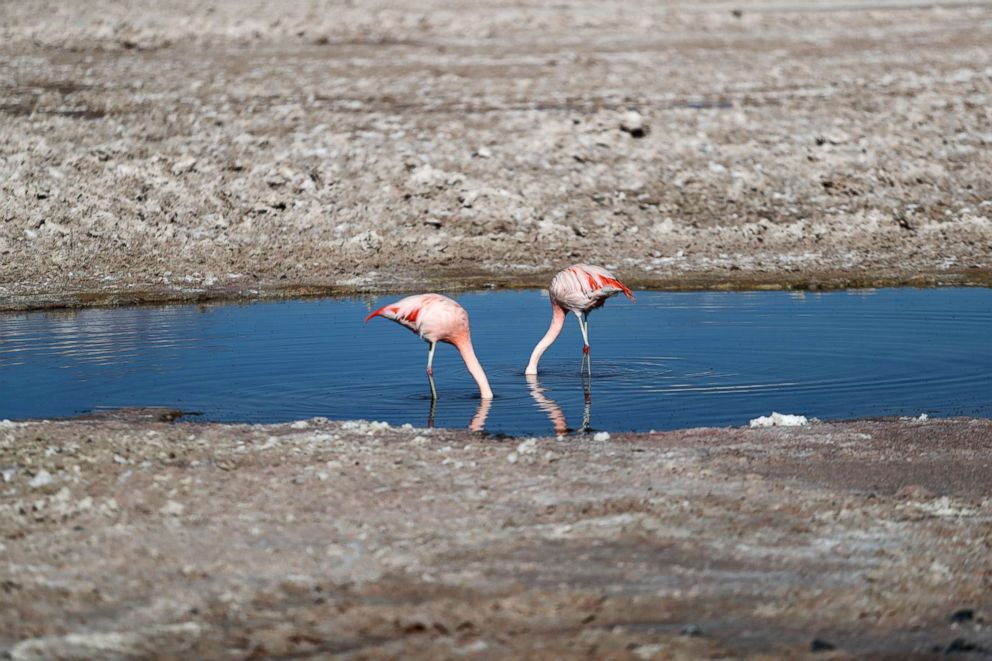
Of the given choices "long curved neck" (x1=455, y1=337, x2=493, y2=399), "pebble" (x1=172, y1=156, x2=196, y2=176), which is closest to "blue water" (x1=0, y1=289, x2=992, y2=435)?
"long curved neck" (x1=455, y1=337, x2=493, y2=399)

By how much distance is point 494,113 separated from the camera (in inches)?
1172

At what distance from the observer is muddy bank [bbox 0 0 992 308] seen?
917 inches

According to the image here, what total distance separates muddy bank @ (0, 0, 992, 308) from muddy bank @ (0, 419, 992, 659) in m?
12.1

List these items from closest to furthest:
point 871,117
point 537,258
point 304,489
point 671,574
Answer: point 671,574 < point 304,489 < point 537,258 < point 871,117

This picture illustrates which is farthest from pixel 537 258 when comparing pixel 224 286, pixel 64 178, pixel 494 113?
pixel 64 178

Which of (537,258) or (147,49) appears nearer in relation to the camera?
(537,258)

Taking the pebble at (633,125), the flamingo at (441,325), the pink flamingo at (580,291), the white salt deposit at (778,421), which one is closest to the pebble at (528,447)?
the white salt deposit at (778,421)

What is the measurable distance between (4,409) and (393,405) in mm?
Answer: 3320

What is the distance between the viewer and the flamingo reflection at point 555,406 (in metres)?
11.2

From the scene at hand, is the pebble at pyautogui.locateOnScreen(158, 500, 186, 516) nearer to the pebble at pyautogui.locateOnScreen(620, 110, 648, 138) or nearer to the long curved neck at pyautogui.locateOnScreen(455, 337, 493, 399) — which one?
the long curved neck at pyautogui.locateOnScreen(455, 337, 493, 399)

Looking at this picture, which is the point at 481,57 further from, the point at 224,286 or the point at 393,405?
the point at 393,405

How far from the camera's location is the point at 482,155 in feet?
89.8

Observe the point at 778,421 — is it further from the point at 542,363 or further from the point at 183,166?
the point at 183,166

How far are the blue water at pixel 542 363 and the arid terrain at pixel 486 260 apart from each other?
1536 millimetres
